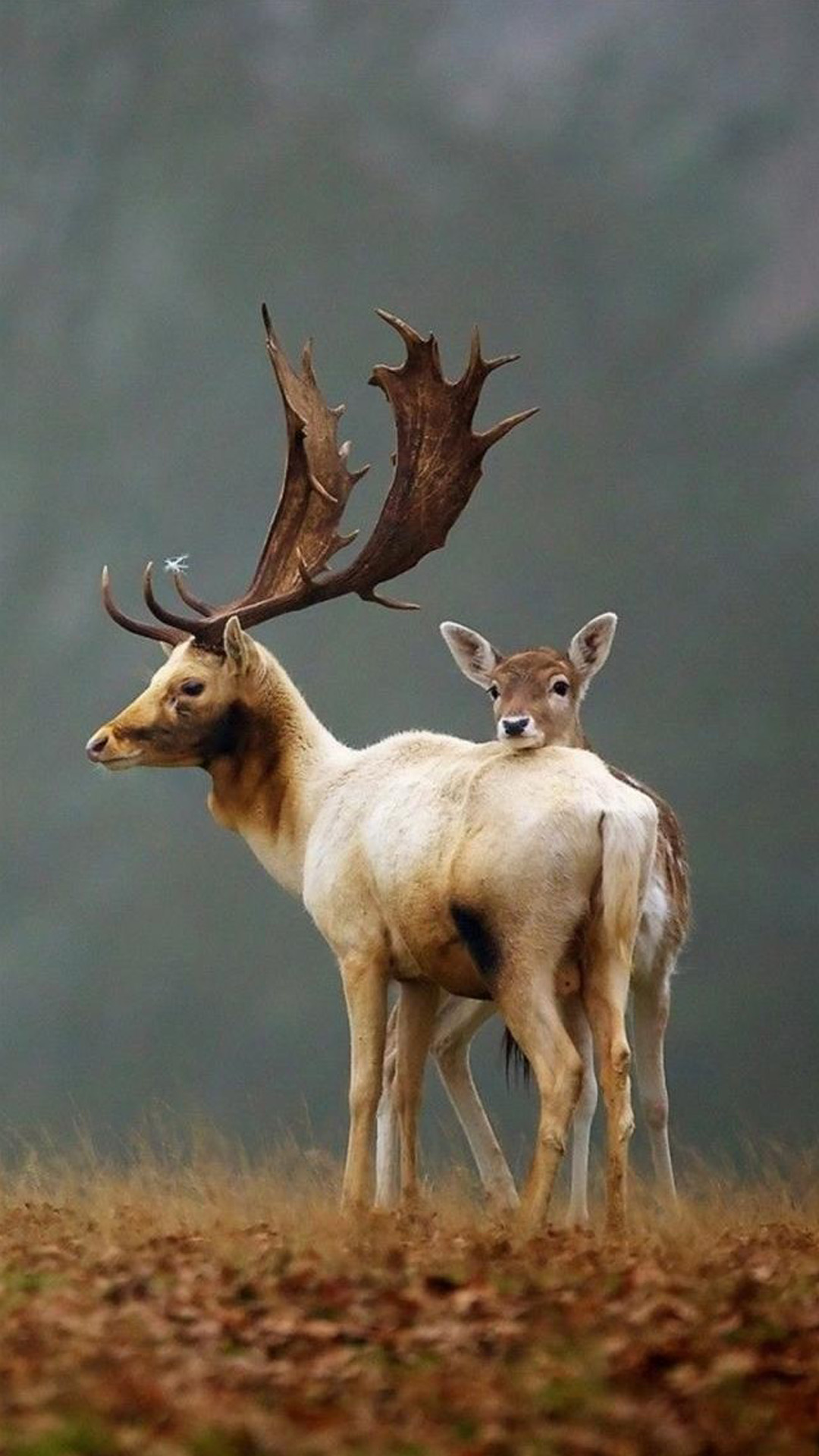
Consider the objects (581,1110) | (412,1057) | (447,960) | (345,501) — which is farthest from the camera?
(345,501)

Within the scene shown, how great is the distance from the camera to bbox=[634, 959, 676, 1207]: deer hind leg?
11.8m

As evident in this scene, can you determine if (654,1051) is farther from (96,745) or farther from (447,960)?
(96,745)

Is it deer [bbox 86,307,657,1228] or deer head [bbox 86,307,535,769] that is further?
deer head [bbox 86,307,535,769]

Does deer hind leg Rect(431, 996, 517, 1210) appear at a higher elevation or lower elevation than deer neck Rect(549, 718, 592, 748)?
lower

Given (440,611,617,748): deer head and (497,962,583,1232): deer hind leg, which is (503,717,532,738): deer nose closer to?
(440,611,617,748): deer head

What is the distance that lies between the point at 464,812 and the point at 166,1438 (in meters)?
4.88

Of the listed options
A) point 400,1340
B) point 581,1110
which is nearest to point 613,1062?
point 581,1110

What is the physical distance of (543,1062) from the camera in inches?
380

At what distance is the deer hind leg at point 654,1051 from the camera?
11.8 meters

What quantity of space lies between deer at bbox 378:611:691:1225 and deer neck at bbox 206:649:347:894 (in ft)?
3.17

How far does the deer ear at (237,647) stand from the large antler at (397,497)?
2.11ft

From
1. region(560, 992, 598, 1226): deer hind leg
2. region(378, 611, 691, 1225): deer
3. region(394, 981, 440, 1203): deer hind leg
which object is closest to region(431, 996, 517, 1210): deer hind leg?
region(378, 611, 691, 1225): deer

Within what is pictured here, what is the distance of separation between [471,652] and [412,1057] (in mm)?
2404

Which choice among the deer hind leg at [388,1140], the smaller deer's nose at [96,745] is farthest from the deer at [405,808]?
the deer hind leg at [388,1140]
